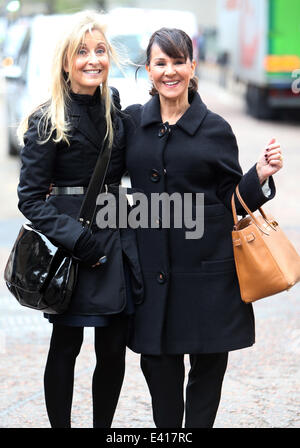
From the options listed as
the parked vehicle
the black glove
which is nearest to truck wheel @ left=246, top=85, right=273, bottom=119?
the parked vehicle

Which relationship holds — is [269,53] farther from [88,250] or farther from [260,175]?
[88,250]

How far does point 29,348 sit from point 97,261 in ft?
7.13

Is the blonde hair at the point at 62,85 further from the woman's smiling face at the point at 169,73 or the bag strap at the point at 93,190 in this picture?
the woman's smiling face at the point at 169,73

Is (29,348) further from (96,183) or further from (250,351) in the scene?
(96,183)

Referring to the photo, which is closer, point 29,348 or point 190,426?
point 190,426

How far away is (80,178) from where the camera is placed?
3.66m

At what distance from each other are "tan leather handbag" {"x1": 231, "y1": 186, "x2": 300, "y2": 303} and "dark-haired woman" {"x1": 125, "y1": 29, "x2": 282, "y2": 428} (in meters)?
0.11

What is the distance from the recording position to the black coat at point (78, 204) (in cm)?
358

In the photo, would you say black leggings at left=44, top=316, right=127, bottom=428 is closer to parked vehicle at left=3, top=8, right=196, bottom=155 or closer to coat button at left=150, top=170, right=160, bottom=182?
coat button at left=150, top=170, right=160, bottom=182

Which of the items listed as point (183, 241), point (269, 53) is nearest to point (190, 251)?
point (183, 241)

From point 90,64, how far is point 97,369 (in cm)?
121

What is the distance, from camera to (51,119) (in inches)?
141

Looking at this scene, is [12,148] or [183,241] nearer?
[183,241]
